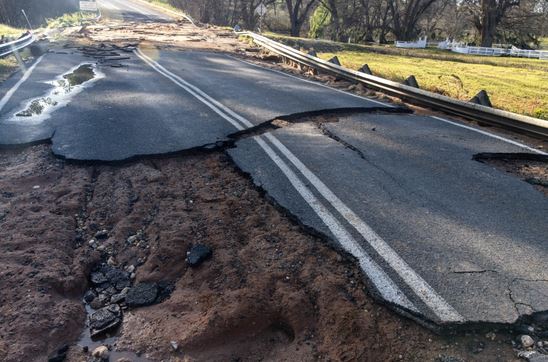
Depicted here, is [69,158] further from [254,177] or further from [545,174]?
[545,174]

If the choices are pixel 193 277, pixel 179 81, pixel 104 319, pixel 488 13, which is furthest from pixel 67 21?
pixel 104 319

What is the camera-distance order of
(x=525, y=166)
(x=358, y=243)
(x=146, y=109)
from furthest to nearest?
1. (x=146, y=109)
2. (x=525, y=166)
3. (x=358, y=243)

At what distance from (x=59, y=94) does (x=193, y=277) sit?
734 centimetres

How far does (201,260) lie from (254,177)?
1.62 meters

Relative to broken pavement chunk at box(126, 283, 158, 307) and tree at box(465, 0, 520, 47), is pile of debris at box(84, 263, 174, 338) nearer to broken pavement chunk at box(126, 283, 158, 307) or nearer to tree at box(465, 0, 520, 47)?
broken pavement chunk at box(126, 283, 158, 307)

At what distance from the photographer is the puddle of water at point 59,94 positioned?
736 cm

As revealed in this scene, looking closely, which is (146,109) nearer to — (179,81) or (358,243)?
(179,81)

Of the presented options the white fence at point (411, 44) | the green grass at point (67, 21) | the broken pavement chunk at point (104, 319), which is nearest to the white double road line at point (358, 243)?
the broken pavement chunk at point (104, 319)

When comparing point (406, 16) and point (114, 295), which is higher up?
point (406, 16)

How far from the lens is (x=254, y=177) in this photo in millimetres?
5020

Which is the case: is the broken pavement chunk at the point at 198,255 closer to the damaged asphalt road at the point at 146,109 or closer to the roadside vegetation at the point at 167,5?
the damaged asphalt road at the point at 146,109

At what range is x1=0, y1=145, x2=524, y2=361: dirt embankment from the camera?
2740 millimetres

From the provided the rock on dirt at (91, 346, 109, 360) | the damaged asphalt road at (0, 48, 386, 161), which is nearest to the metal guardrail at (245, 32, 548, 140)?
→ the damaged asphalt road at (0, 48, 386, 161)

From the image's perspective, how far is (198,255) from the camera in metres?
3.67
